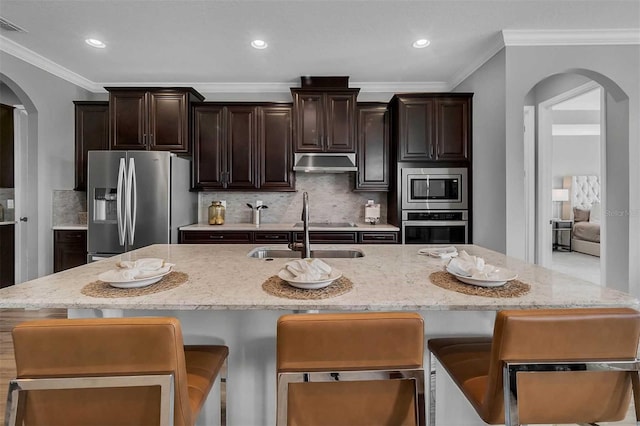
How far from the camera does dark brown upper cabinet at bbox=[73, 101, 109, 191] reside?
13.5 ft

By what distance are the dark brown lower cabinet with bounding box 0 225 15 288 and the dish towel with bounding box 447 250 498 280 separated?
5.35m

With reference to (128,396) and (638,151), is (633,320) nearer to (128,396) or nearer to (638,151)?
(128,396)

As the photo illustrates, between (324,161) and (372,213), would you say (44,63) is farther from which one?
(372,213)

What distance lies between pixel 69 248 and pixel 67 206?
1.82ft

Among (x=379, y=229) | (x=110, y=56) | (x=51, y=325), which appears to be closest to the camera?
(x=51, y=325)

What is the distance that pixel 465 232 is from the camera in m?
3.80

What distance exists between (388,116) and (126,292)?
11.6 feet

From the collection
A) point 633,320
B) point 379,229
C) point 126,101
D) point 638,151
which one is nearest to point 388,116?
point 379,229

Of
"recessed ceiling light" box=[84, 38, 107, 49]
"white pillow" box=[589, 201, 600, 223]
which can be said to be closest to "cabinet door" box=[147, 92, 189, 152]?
"recessed ceiling light" box=[84, 38, 107, 49]

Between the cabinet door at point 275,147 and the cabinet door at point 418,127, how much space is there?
4.28 feet

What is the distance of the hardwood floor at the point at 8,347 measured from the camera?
1.98 metres

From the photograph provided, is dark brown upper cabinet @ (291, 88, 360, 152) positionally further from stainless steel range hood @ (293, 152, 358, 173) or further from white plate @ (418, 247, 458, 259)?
white plate @ (418, 247, 458, 259)

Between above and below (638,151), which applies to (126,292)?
below

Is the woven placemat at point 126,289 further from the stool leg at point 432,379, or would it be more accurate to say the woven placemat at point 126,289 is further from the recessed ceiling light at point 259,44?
the recessed ceiling light at point 259,44
